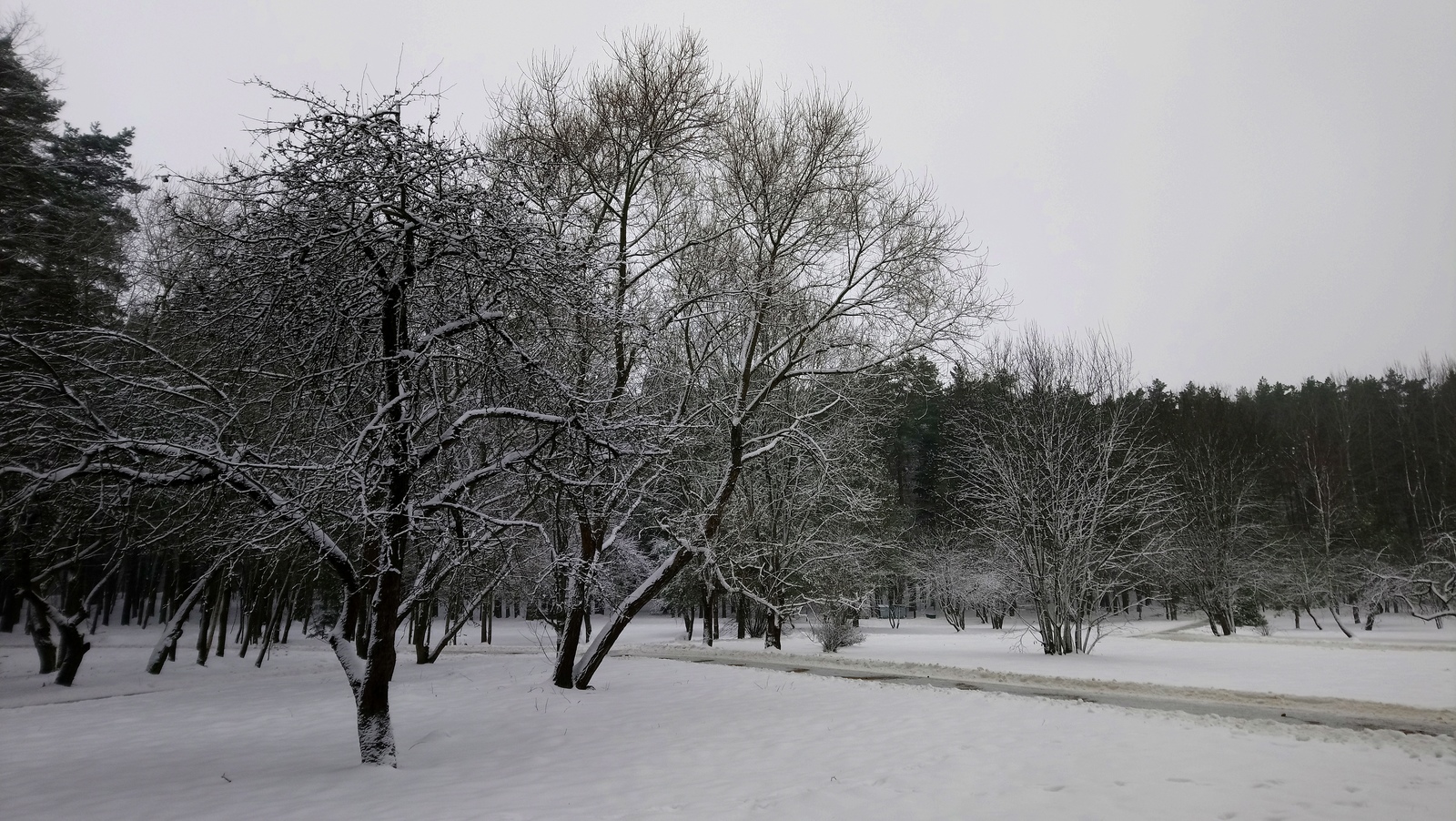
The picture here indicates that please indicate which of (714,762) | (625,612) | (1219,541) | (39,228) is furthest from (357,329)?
(1219,541)

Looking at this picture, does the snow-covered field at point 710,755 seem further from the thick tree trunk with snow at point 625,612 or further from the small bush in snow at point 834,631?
the small bush in snow at point 834,631

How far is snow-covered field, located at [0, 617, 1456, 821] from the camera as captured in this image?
5.01 meters

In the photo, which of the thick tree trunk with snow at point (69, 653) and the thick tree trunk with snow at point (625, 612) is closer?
the thick tree trunk with snow at point (625, 612)

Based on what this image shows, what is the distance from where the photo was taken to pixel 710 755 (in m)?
6.82

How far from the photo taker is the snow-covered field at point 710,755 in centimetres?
501

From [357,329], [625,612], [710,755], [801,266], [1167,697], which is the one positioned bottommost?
[710,755]

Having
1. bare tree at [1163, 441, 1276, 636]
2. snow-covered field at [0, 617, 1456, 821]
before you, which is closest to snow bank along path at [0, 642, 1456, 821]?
snow-covered field at [0, 617, 1456, 821]

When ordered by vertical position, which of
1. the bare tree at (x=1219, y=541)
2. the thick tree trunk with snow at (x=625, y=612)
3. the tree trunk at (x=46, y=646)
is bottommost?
the tree trunk at (x=46, y=646)

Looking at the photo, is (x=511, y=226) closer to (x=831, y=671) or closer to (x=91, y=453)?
(x=91, y=453)

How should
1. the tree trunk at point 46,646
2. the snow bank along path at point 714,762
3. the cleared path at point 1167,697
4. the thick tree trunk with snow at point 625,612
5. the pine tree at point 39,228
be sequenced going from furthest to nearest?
the tree trunk at point 46,646
the pine tree at point 39,228
the thick tree trunk with snow at point 625,612
the cleared path at point 1167,697
the snow bank along path at point 714,762

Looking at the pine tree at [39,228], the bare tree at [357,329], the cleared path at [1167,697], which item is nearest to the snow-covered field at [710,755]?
the cleared path at [1167,697]

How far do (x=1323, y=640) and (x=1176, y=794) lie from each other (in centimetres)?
2296

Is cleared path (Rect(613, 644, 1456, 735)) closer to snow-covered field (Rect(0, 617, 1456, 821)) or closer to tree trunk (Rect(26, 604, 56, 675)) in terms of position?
snow-covered field (Rect(0, 617, 1456, 821))

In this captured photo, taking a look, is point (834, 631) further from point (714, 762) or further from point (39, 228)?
point (39, 228)
